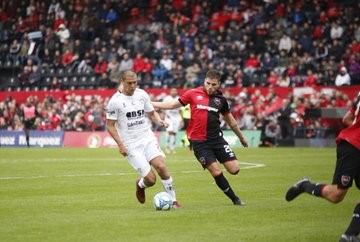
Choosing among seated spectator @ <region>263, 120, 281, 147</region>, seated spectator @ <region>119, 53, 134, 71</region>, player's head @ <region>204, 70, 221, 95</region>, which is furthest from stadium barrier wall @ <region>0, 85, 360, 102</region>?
player's head @ <region>204, 70, 221, 95</region>

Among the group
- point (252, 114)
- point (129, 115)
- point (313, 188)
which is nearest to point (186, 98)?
point (129, 115)

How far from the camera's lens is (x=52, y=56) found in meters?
46.4

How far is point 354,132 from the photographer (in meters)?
10.1

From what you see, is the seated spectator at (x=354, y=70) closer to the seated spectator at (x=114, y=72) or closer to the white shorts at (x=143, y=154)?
the seated spectator at (x=114, y=72)

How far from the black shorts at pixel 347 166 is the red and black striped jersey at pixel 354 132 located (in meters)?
0.06

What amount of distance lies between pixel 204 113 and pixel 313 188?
13.3ft

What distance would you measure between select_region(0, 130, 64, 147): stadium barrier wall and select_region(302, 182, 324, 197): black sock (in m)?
30.3

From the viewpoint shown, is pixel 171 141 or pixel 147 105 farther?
pixel 171 141

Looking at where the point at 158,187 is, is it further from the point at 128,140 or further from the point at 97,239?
the point at 97,239

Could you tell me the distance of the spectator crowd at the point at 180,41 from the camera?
3709 centimetres

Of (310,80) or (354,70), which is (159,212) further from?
(310,80)

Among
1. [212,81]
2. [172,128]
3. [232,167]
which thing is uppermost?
[212,81]

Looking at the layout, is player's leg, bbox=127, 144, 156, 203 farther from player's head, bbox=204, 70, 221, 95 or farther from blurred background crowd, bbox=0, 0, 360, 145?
blurred background crowd, bbox=0, 0, 360, 145

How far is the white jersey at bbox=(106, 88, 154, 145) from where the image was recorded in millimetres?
14094
